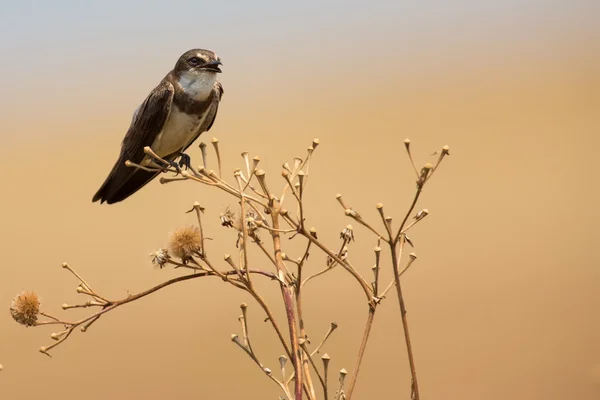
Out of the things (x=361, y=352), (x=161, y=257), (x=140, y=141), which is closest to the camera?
(x=361, y=352)

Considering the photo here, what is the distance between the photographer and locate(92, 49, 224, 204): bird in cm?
463

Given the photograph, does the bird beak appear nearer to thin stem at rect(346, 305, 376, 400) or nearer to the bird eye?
the bird eye

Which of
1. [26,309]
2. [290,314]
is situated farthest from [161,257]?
[290,314]

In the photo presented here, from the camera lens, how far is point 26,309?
80.1 inches

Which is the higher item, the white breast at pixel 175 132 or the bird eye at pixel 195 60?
the bird eye at pixel 195 60

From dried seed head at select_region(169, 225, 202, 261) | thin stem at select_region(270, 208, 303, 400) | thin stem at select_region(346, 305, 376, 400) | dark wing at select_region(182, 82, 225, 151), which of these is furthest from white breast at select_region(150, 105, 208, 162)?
thin stem at select_region(346, 305, 376, 400)

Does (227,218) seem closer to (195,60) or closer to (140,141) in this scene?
(140,141)

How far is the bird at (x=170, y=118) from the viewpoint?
463cm

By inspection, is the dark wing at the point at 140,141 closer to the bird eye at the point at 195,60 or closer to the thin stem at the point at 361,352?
the bird eye at the point at 195,60

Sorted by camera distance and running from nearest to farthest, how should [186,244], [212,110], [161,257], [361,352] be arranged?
[361,352]
[186,244]
[161,257]
[212,110]

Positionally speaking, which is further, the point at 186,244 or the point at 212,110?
the point at 212,110

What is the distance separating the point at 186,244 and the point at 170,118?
9.22ft

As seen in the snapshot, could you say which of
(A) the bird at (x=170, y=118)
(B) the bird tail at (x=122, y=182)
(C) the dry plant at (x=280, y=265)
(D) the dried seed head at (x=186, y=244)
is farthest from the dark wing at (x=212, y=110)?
(D) the dried seed head at (x=186, y=244)

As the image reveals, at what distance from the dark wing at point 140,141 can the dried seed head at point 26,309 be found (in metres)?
2.55
